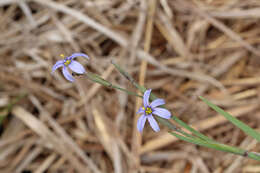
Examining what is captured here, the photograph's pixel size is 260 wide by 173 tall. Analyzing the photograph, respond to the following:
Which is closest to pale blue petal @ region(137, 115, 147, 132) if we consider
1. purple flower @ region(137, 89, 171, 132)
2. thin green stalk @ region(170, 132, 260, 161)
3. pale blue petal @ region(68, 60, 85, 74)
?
purple flower @ region(137, 89, 171, 132)

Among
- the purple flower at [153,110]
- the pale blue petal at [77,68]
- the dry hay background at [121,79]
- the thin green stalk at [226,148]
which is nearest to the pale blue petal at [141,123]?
the purple flower at [153,110]

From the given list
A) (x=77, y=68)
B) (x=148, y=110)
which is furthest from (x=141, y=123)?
(x=77, y=68)

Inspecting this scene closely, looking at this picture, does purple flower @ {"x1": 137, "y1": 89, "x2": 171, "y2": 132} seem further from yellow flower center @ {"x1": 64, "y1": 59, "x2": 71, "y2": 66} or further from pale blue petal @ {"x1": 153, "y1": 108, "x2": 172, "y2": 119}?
yellow flower center @ {"x1": 64, "y1": 59, "x2": 71, "y2": 66}

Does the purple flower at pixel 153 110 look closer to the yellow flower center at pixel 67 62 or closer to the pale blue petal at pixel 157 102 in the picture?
the pale blue petal at pixel 157 102

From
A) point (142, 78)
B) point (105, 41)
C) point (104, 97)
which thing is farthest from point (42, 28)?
point (142, 78)

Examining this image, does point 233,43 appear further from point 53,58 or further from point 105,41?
point 53,58

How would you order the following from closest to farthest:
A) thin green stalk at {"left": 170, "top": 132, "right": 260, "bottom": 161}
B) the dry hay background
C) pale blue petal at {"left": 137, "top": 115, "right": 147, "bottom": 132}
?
thin green stalk at {"left": 170, "top": 132, "right": 260, "bottom": 161} < pale blue petal at {"left": 137, "top": 115, "right": 147, "bottom": 132} < the dry hay background

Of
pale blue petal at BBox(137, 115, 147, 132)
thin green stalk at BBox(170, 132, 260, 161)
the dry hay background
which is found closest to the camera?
thin green stalk at BBox(170, 132, 260, 161)

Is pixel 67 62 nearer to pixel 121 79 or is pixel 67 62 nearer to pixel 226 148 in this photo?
pixel 226 148
